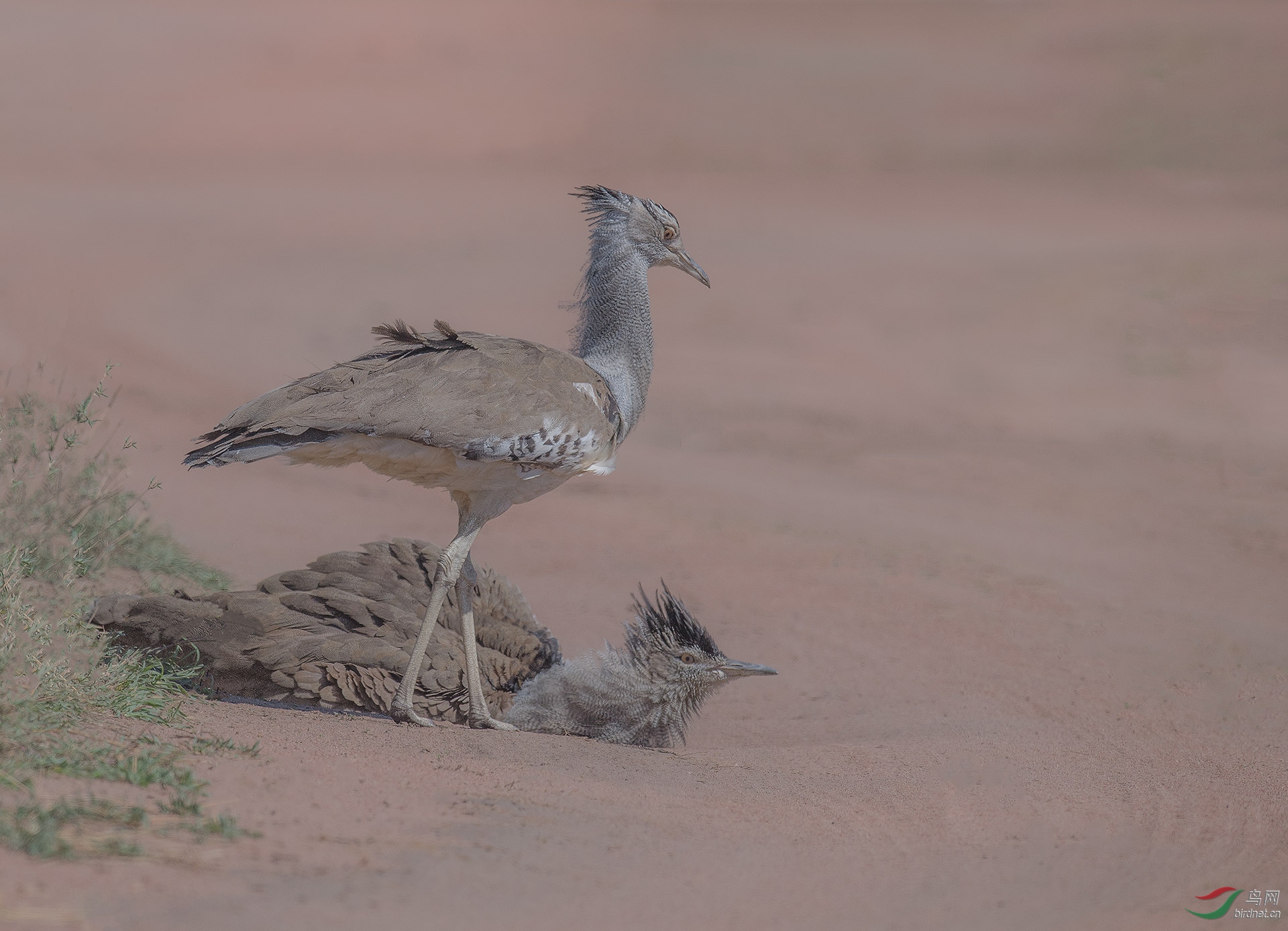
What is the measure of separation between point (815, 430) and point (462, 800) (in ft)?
30.9

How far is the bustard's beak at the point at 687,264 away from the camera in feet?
20.4

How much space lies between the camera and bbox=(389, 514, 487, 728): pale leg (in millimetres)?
5059

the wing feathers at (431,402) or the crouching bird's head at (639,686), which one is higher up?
the wing feathers at (431,402)

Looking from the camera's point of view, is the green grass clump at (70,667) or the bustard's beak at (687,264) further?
the bustard's beak at (687,264)

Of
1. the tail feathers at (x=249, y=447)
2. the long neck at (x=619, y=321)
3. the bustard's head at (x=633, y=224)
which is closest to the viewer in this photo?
the tail feathers at (x=249, y=447)

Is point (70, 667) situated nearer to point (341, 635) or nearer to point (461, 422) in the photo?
point (341, 635)

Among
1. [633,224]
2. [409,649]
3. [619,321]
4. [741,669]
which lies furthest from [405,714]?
[633,224]

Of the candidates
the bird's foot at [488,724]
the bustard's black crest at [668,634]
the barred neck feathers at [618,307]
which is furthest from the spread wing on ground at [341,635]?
the barred neck feathers at [618,307]

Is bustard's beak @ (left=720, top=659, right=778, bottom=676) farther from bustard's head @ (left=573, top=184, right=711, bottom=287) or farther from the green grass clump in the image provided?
the green grass clump

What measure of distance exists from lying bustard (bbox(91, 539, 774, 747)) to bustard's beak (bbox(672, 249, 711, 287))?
1.67 meters

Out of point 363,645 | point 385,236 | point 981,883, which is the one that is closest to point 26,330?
point 385,236

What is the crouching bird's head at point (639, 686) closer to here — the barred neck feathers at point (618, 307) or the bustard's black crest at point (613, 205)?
the barred neck feathers at point (618, 307)

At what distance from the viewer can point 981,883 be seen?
3674mm

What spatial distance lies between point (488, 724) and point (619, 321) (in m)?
1.93
